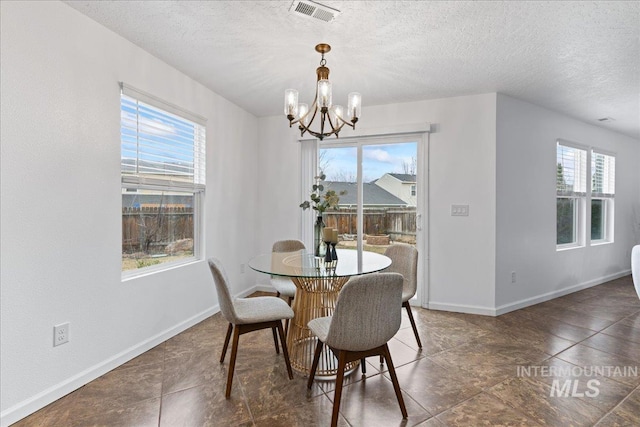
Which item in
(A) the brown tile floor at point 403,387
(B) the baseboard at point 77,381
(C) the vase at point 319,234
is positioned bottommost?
(A) the brown tile floor at point 403,387

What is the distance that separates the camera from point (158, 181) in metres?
2.95

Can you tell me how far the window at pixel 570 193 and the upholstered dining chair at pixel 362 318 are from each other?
4076mm

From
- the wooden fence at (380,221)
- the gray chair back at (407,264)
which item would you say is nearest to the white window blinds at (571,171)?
the wooden fence at (380,221)

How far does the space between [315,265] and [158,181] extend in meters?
1.61

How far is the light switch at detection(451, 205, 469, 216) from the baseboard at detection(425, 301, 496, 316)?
1.04m

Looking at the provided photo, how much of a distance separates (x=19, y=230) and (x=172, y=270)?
1.33 m

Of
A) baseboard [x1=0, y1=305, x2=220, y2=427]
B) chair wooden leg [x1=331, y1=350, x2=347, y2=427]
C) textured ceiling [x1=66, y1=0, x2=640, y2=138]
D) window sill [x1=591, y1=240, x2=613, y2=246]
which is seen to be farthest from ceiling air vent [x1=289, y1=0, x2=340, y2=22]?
window sill [x1=591, y1=240, x2=613, y2=246]

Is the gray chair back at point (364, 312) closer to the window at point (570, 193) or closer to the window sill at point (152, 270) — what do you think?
the window sill at point (152, 270)

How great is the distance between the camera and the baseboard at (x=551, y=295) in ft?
12.6

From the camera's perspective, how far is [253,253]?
464 cm

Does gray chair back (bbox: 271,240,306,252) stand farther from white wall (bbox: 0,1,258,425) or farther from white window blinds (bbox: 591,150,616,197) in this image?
white window blinds (bbox: 591,150,616,197)

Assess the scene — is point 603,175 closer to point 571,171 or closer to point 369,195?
point 571,171

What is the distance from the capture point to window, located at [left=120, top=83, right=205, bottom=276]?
2691 mm

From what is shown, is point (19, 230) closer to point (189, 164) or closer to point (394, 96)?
point (189, 164)
